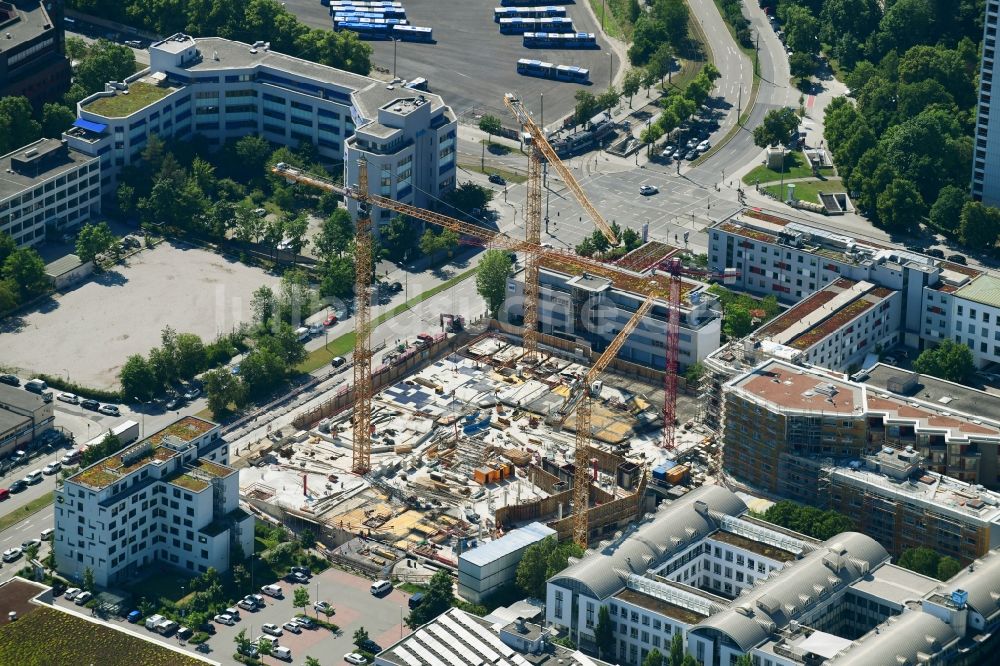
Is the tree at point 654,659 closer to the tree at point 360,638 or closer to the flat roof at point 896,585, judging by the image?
the flat roof at point 896,585

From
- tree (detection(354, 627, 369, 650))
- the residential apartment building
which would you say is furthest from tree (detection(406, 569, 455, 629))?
the residential apartment building

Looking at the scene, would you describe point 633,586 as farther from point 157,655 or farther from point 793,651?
point 157,655

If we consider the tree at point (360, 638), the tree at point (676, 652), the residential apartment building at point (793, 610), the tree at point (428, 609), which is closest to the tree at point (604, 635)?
the residential apartment building at point (793, 610)

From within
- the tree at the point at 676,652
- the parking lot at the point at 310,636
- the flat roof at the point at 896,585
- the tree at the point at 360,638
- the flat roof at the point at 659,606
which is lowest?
the parking lot at the point at 310,636

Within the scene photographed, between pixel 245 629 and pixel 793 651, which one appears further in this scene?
pixel 245 629

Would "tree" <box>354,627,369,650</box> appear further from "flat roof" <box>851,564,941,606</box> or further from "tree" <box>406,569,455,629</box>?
"flat roof" <box>851,564,941,606</box>

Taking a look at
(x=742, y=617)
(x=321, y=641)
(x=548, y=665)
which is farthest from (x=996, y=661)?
(x=321, y=641)
